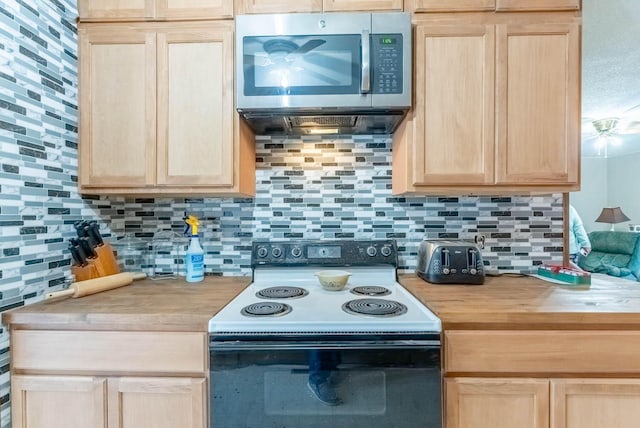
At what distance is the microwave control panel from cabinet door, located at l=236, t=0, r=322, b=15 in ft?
0.94

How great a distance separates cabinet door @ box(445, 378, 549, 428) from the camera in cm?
108

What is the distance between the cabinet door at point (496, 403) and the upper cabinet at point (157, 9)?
1.65 m

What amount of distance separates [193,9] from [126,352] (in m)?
1.33

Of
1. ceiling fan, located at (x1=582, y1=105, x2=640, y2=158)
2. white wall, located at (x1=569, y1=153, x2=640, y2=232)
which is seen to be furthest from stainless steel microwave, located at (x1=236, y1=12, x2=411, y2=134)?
white wall, located at (x1=569, y1=153, x2=640, y2=232)

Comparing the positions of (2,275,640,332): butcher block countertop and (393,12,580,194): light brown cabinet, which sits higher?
(393,12,580,194): light brown cabinet

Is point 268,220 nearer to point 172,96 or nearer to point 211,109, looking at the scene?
point 211,109

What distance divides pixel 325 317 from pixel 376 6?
1250 mm

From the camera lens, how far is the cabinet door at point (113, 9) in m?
1.41

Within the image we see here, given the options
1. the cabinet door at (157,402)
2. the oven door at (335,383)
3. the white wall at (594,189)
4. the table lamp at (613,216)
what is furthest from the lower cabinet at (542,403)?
the white wall at (594,189)

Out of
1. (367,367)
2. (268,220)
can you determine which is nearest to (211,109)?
(268,220)

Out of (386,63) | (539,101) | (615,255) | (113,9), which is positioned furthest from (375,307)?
(615,255)

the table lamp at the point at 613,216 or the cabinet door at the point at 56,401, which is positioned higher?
the table lamp at the point at 613,216

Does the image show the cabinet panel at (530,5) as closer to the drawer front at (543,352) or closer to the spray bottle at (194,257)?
the drawer front at (543,352)

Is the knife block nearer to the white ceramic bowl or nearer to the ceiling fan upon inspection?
the white ceramic bowl
